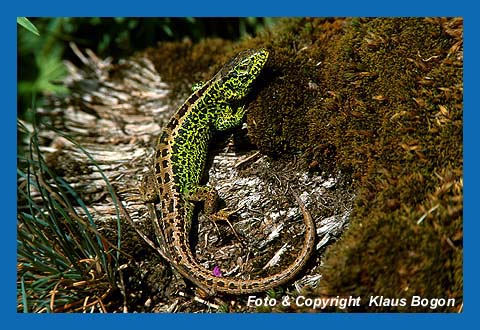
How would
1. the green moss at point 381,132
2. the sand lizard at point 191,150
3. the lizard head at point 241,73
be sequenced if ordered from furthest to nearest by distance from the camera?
the lizard head at point 241,73, the sand lizard at point 191,150, the green moss at point 381,132

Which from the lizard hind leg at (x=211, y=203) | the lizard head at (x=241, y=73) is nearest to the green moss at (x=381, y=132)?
the lizard head at (x=241, y=73)

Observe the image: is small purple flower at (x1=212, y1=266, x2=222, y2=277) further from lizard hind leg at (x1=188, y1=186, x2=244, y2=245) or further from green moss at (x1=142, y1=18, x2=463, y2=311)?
green moss at (x1=142, y1=18, x2=463, y2=311)

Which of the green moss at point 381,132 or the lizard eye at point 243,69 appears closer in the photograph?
the green moss at point 381,132

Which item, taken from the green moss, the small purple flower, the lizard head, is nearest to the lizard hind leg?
the small purple flower

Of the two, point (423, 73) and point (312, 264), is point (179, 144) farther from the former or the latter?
point (423, 73)

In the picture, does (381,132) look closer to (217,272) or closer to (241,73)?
(241,73)

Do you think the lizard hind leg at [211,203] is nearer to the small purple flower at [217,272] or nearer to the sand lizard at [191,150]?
the sand lizard at [191,150]

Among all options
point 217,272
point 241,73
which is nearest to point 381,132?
point 241,73

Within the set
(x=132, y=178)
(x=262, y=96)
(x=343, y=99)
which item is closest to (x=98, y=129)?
(x=132, y=178)
